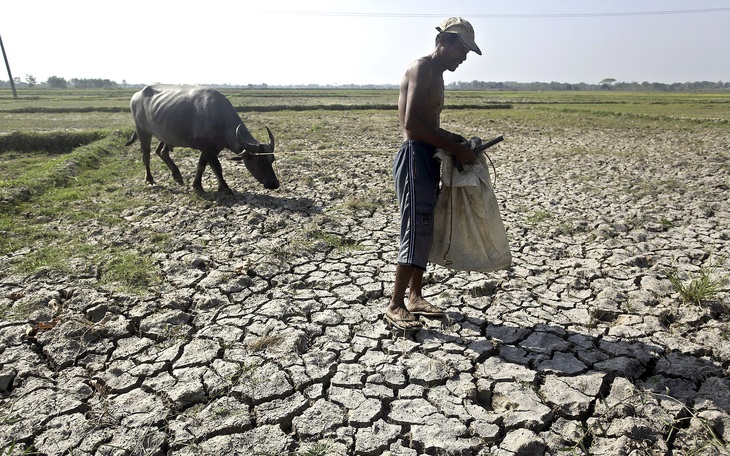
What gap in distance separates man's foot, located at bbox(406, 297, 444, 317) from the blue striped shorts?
396 millimetres

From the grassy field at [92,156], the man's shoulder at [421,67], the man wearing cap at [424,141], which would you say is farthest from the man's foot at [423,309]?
the grassy field at [92,156]

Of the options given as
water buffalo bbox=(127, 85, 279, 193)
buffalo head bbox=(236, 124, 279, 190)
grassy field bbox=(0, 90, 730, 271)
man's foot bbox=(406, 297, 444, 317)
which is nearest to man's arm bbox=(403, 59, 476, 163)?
man's foot bbox=(406, 297, 444, 317)

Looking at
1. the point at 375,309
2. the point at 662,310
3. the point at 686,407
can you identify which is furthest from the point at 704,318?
the point at 375,309

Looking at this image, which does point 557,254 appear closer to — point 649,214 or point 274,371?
point 649,214

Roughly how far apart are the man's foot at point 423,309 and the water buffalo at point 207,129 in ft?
13.2

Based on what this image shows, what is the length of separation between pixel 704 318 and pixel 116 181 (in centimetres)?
842

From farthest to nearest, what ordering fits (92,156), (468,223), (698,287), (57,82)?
1. (57,82)
2. (92,156)
3. (698,287)
4. (468,223)

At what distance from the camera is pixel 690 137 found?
13.0m

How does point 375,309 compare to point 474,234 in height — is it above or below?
below

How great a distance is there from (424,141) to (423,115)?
0.16 m

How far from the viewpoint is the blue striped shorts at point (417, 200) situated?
290 centimetres

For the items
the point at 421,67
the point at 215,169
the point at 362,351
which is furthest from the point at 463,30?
the point at 215,169

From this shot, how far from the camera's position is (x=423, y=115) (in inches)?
112

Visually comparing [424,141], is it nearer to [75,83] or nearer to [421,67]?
[421,67]
